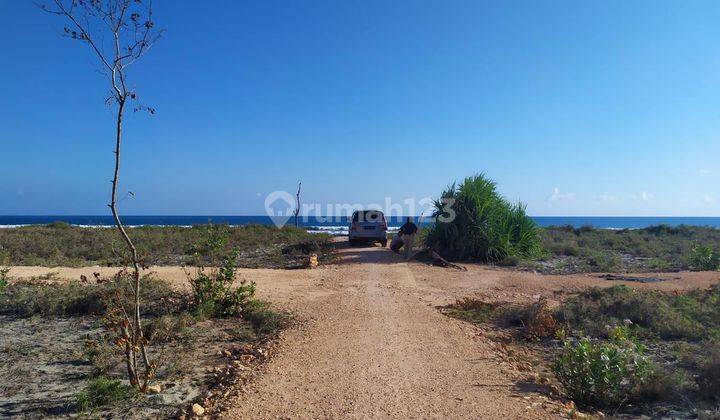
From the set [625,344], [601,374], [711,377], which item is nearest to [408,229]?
[625,344]

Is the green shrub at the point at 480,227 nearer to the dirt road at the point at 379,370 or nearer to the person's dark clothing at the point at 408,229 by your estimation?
the person's dark clothing at the point at 408,229

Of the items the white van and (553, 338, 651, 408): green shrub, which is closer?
(553, 338, 651, 408): green shrub

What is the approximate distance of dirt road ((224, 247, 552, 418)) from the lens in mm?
4648

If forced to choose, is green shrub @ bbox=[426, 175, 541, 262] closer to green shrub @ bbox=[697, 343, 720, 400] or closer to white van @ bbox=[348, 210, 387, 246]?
white van @ bbox=[348, 210, 387, 246]

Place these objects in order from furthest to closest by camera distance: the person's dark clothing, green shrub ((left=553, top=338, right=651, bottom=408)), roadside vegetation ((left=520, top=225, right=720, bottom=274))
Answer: the person's dark clothing → roadside vegetation ((left=520, top=225, right=720, bottom=274)) → green shrub ((left=553, top=338, right=651, bottom=408))

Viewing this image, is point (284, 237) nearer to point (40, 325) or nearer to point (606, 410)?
point (40, 325)

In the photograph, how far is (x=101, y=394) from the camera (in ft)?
16.3

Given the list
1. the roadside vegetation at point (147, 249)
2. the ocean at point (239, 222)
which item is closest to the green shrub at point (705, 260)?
the ocean at point (239, 222)

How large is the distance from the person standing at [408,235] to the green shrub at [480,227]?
131cm

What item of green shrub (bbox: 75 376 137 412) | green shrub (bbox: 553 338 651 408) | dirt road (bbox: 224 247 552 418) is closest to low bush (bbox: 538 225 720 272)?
dirt road (bbox: 224 247 552 418)

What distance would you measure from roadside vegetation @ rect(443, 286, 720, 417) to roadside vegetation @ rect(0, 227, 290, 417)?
3826 mm

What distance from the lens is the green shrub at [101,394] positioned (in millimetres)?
4750

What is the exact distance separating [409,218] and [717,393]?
44.9 ft

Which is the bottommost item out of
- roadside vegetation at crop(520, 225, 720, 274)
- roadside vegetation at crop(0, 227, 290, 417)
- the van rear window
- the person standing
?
roadside vegetation at crop(0, 227, 290, 417)
